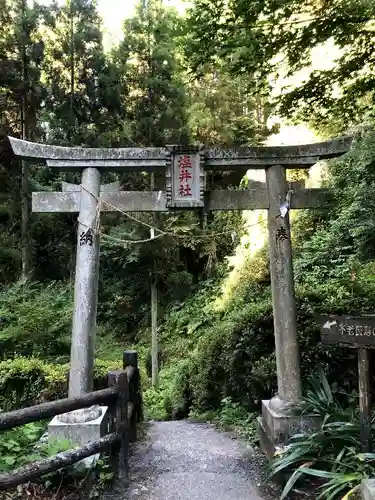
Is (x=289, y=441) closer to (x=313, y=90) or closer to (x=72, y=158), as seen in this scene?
(x=72, y=158)

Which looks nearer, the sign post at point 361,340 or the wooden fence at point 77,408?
the wooden fence at point 77,408

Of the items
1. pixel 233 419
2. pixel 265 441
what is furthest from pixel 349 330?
pixel 233 419

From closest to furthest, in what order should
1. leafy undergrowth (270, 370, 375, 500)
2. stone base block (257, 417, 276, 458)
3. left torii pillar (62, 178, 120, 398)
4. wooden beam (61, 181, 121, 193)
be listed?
leafy undergrowth (270, 370, 375, 500), stone base block (257, 417, 276, 458), left torii pillar (62, 178, 120, 398), wooden beam (61, 181, 121, 193)

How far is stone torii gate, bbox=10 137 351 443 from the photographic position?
5.13m

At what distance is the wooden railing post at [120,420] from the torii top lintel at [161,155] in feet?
8.30

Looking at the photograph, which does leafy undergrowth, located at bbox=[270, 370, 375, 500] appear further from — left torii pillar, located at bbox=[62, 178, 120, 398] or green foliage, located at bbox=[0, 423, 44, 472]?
green foliage, located at bbox=[0, 423, 44, 472]

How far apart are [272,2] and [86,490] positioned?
532cm

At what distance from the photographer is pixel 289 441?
15.1 ft

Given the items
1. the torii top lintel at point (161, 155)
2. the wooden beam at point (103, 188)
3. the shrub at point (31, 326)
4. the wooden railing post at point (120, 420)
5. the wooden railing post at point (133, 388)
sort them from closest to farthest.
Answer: the wooden railing post at point (120, 420)
the torii top lintel at point (161, 155)
the wooden beam at point (103, 188)
the wooden railing post at point (133, 388)
the shrub at point (31, 326)

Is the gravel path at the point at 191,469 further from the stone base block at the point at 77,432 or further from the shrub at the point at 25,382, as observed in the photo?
the shrub at the point at 25,382

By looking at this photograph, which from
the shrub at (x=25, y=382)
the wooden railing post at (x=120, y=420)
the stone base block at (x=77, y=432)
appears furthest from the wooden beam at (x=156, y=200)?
the shrub at (x=25, y=382)

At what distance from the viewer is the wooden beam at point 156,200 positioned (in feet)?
17.5

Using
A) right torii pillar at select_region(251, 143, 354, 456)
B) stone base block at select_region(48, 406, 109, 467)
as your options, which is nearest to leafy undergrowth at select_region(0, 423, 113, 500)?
stone base block at select_region(48, 406, 109, 467)

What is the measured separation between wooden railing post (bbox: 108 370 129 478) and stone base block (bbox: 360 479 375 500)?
2.38 meters
